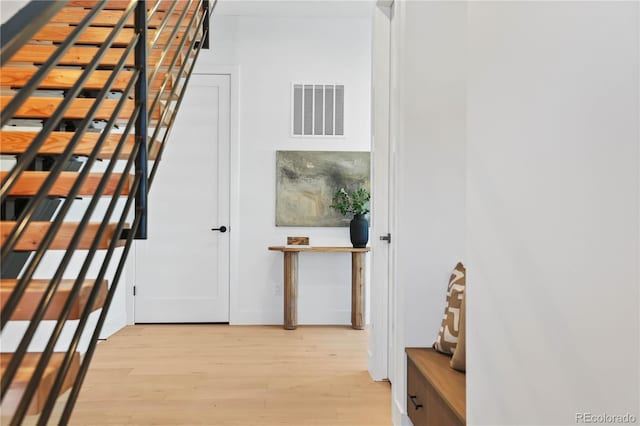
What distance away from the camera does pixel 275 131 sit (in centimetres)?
542

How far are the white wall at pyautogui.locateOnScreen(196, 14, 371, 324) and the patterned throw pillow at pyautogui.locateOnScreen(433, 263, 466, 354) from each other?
290 centimetres

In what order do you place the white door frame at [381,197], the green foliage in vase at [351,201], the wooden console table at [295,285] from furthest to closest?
1. the green foliage in vase at [351,201]
2. the wooden console table at [295,285]
3. the white door frame at [381,197]

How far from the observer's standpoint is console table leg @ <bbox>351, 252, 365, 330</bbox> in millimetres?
5059

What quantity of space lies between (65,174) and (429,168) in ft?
5.21

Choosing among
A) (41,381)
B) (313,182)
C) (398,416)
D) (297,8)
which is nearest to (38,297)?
(41,381)

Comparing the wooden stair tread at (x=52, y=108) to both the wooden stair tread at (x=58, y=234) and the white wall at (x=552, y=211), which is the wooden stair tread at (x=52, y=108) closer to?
the wooden stair tread at (x=58, y=234)

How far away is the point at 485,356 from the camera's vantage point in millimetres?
1448

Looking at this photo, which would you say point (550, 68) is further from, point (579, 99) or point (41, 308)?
point (41, 308)

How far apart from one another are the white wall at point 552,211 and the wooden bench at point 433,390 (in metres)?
0.31

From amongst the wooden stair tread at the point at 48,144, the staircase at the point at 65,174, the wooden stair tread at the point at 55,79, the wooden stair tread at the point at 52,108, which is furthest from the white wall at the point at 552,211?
the wooden stair tread at the point at 55,79

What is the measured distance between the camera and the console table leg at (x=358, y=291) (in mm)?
5059

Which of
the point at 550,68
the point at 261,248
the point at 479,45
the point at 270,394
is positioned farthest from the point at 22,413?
the point at 261,248

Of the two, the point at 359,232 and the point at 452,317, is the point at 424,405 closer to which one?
the point at 452,317

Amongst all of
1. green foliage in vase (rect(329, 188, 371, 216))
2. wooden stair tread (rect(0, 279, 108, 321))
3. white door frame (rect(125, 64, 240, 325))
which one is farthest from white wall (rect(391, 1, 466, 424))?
white door frame (rect(125, 64, 240, 325))
